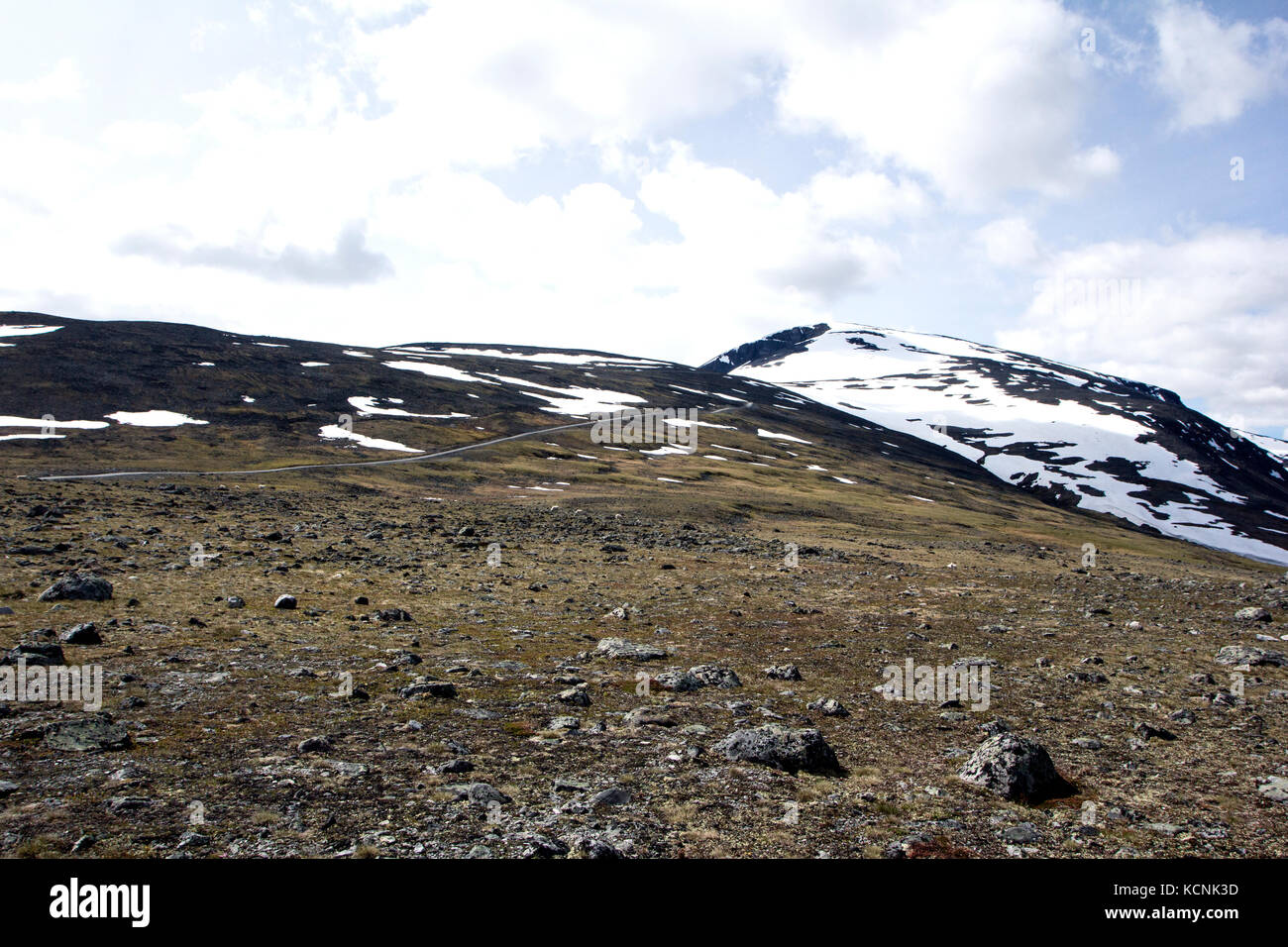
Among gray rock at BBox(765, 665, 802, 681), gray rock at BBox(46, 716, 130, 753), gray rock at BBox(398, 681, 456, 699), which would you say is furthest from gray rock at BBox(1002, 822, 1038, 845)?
gray rock at BBox(46, 716, 130, 753)

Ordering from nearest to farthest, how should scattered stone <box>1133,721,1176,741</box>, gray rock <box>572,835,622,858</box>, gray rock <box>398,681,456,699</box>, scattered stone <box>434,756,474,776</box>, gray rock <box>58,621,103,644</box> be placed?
1. gray rock <box>572,835,622,858</box>
2. scattered stone <box>434,756,474,776</box>
3. scattered stone <box>1133,721,1176,741</box>
4. gray rock <box>398,681,456,699</box>
5. gray rock <box>58,621,103,644</box>

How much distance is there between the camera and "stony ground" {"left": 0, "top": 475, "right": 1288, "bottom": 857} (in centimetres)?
887

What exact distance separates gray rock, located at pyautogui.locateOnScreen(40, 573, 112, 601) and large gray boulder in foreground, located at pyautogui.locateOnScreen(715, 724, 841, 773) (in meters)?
19.4

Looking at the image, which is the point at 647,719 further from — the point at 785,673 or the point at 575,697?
the point at 785,673

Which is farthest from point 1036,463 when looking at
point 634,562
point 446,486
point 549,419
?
point 634,562

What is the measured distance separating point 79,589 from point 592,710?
16783 millimetres

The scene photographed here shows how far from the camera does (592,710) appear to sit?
538 inches

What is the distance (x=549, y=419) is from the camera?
127438 millimetres

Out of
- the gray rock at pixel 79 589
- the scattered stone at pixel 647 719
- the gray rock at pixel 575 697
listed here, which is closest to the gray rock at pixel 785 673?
the scattered stone at pixel 647 719

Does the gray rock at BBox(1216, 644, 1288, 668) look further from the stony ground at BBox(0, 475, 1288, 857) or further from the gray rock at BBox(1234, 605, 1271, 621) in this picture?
the gray rock at BBox(1234, 605, 1271, 621)

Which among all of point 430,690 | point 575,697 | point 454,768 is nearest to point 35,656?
point 430,690

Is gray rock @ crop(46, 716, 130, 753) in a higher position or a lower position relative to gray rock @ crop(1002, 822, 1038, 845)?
higher

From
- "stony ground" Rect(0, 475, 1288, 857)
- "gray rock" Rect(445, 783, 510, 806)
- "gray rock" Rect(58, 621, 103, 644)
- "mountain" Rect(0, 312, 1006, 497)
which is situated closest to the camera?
"stony ground" Rect(0, 475, 1288, 857)
